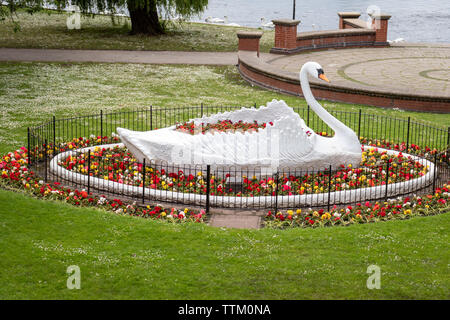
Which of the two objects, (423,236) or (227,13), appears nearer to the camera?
(423,236)

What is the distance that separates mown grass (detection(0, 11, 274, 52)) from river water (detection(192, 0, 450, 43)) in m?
12.3

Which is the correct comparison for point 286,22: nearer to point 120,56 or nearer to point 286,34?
point 286,34

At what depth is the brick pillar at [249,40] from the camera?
29.6 m

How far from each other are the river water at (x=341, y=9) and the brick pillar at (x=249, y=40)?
22.3 metres

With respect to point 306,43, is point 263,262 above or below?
below

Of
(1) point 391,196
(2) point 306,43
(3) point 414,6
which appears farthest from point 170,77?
(3) point 414,6

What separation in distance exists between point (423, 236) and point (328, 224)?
5.63 feet

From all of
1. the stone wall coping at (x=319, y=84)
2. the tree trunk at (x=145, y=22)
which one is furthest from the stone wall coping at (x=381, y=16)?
the tree trunk at (x=145, y=22)

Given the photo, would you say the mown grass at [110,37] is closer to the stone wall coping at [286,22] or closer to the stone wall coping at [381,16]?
the stone wall coping at [286,22]

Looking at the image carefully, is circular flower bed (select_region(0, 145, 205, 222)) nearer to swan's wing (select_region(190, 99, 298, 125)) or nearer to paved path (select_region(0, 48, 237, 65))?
swan's wing (select_region(190, 99, 298, 125))

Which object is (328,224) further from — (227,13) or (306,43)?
(227,13)

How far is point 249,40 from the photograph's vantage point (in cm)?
2973
